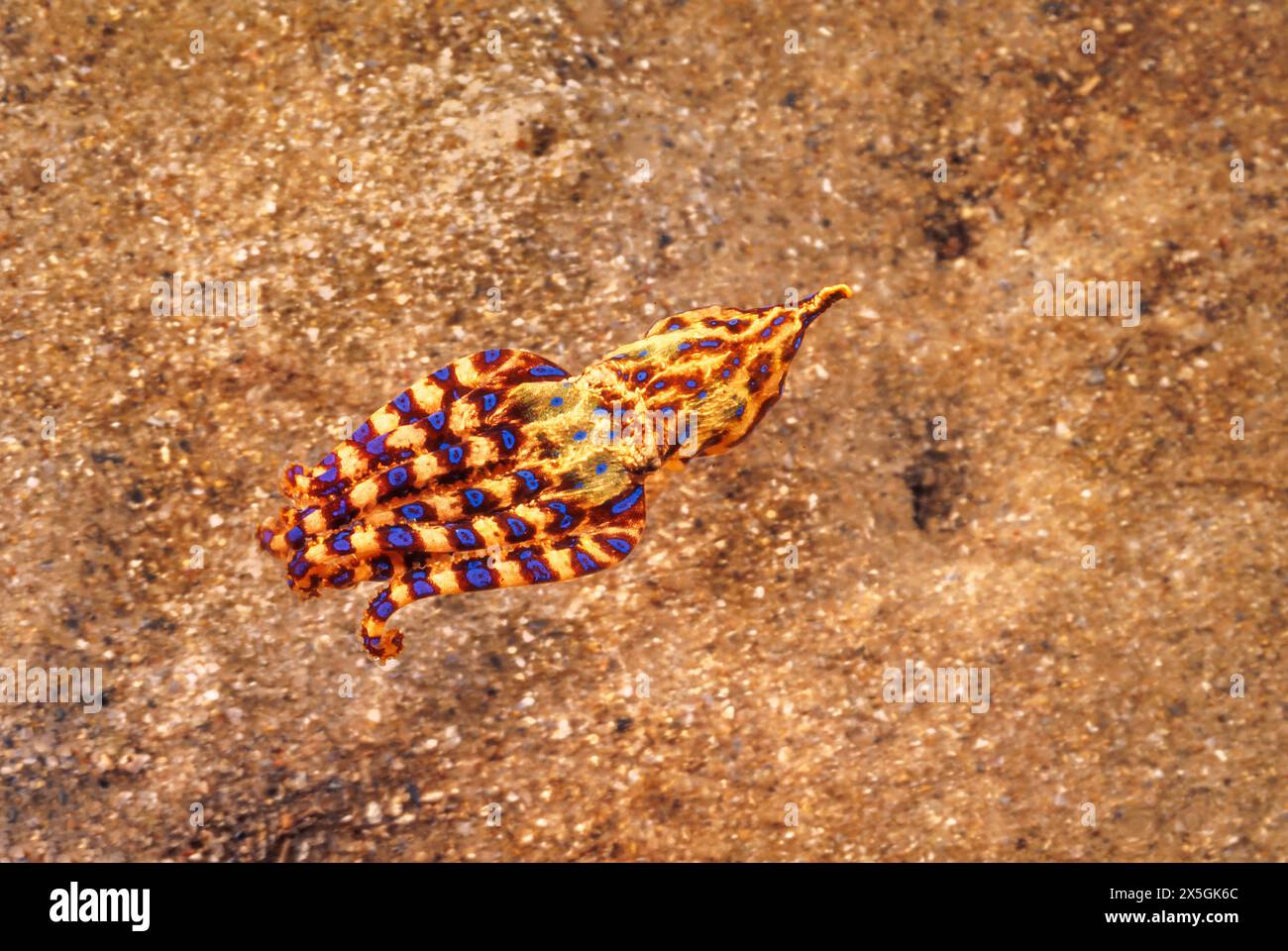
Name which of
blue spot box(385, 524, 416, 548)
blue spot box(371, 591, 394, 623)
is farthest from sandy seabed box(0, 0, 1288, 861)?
blue spot box(385, 524, 416, 548)

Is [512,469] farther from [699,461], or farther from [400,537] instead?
[699,461]

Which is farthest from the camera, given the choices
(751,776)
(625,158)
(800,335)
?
(625,158)

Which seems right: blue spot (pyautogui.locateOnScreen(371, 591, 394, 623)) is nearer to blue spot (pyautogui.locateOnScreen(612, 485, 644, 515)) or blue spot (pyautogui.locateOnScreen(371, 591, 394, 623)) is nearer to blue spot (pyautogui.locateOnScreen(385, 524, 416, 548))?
blue spot (pyautogui.locateOnScreen(385, 524, 416, 548))

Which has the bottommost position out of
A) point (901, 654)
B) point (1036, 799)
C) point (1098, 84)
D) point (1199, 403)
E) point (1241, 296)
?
point (1036, 799)

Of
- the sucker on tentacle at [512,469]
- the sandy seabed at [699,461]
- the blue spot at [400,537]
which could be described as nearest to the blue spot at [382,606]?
the sucker on tentacle at [512,469]

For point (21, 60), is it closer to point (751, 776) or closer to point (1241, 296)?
point (751, 776)

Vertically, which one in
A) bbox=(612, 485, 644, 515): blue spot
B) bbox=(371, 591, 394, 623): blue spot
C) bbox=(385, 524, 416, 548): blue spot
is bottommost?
bbox=(371, 591, 394, 623): blue spot

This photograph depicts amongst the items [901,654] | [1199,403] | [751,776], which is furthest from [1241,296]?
[751,776]

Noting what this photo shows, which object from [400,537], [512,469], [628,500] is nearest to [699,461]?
[628,500]
